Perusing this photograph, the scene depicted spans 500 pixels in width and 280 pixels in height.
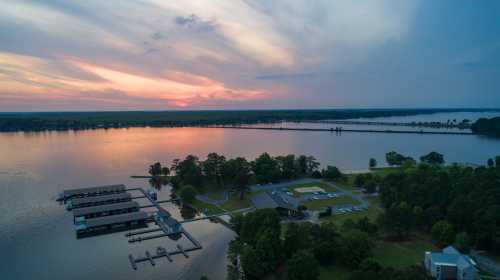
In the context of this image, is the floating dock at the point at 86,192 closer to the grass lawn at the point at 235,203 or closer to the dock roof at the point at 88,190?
the dock roof at the point at 88,190

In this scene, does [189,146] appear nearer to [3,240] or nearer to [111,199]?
[111,199]

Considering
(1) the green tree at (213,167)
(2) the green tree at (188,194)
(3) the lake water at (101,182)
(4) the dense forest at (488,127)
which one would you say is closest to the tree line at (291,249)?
(3) the lake water at (101,182)

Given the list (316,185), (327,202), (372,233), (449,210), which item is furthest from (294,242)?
(316,185)

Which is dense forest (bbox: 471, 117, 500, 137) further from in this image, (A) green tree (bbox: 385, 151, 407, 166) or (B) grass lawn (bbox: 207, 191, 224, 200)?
(B) grass lawn (bbox: 207, 191, 224, 200)

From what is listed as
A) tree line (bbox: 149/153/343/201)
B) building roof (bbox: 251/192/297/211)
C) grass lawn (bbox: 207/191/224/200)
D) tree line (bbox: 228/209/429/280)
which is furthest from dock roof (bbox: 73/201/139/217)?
tree line (bbox: 228/209/429/280)

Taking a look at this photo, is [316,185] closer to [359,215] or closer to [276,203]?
[276,203]

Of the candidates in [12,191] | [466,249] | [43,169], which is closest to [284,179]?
[466,249]
